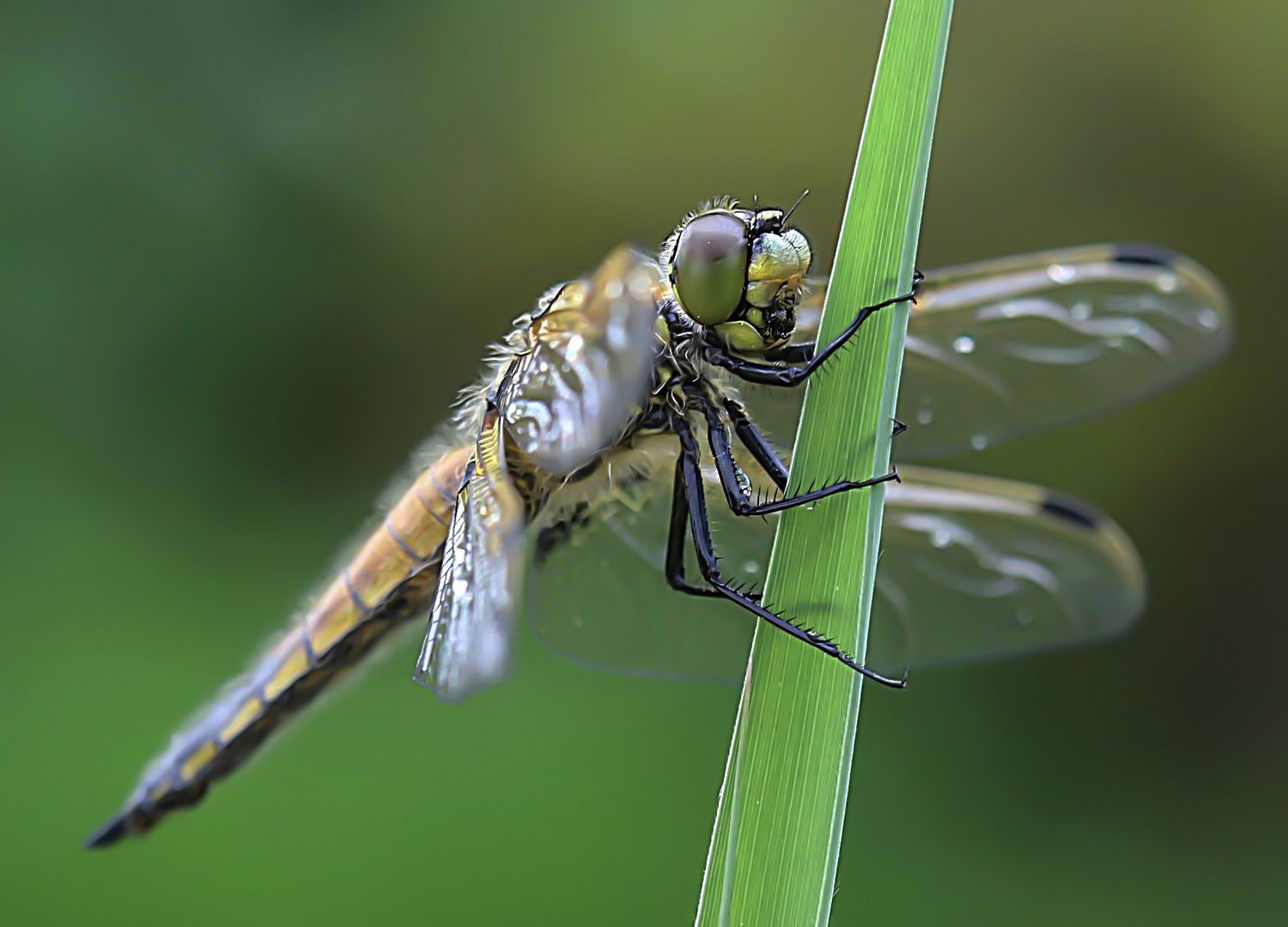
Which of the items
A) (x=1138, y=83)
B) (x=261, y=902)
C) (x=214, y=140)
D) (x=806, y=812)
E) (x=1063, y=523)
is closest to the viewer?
(x=806, y=812)

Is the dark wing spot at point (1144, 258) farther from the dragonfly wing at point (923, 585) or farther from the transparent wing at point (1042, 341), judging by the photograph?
the dragonfly wing at point (923, 585)

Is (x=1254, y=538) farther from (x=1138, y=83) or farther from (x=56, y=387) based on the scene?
(x=56, y=387)

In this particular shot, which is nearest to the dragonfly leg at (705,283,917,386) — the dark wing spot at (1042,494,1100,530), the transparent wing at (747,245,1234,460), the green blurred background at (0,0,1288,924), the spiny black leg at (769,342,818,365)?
the spiny black leg at (769,342,818,365)

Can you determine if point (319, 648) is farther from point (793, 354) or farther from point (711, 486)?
point (793, 354)

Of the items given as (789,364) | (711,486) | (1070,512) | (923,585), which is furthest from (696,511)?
(1070,512)

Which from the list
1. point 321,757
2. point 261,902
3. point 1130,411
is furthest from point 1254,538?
point 261,902

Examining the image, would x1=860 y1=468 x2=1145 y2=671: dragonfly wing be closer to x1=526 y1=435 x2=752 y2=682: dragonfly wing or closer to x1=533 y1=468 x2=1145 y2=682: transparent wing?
x1=533 y1=468 x2=1145 y2=682: transparent wing
